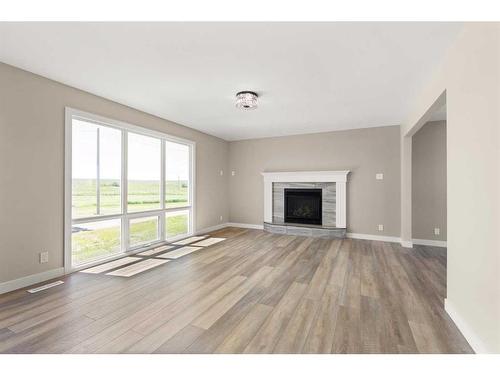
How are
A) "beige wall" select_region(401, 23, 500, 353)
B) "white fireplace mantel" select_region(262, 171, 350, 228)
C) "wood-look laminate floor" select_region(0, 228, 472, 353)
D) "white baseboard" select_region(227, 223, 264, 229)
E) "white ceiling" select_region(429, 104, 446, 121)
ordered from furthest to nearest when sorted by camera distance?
"white baseboard" select_region(227, 223, 264, 229), "white fireplace mantel" select_region(262, 171, 350, 228), "white ceiling" select_region(429, 104, 446, 121), "wood-look laminate floor" select_region(0, 228, 472, 353), "beige wall" select_region(401, 23, 500, 353)

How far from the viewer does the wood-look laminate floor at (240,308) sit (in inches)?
64.4

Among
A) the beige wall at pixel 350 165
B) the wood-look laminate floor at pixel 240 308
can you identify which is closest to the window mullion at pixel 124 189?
the wood-look laminate floor at pixel 240 308

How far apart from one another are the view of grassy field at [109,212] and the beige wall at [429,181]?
5.25 metres

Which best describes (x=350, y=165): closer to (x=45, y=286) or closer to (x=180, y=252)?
(x=180, y=252)

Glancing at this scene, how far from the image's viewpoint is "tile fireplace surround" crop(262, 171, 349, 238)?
5.24 metres

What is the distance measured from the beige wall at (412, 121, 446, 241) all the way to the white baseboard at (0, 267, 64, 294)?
631 centimetres

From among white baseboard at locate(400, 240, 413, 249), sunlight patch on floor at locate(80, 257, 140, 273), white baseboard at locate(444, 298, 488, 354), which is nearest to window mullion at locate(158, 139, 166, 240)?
sunlight patch on floor at locate(80, 257, 140, 273)

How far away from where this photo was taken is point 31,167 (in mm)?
2680

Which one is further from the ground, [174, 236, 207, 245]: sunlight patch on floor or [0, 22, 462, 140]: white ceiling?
[0, 22, 462, 140]: white ceiling

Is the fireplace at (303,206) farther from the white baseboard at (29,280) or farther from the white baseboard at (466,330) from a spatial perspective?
the white baseboard at (29,280)

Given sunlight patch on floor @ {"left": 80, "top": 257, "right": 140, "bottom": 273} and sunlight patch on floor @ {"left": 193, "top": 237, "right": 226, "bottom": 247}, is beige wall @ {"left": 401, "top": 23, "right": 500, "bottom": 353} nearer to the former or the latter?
sunlight patch on floor @ {"left": 193, "top": 237, "right": 226, "bottom": 247}

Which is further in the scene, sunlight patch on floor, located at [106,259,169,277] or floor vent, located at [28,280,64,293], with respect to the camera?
sunlight patch on floor, located at [106,259,169,277]

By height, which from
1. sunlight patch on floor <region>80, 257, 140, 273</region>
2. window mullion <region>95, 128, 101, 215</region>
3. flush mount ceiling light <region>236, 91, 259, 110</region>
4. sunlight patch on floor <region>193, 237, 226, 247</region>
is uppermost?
flush mount ceiling light <region>236, 91, 259, 110</region>
